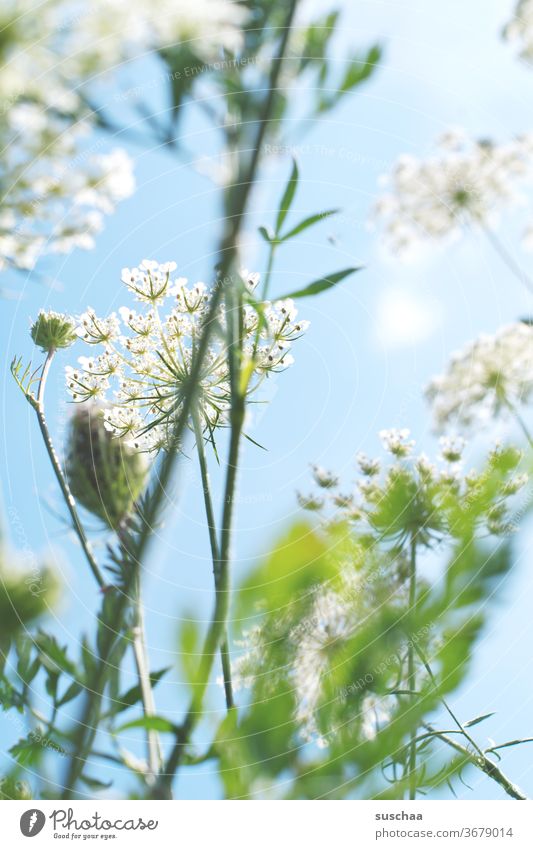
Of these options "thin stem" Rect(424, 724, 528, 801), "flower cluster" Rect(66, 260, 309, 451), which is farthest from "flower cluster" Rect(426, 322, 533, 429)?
"thin stem" Rect(424, 724, 528, 801)

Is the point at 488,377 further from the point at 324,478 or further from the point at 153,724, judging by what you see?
the point at 153,724

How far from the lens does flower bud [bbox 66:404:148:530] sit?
472 millimetres

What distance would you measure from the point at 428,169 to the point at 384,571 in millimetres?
671

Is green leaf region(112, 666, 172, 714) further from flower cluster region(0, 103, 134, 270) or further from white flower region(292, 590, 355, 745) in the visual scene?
flower cluster region(0, 103, 134, 270)

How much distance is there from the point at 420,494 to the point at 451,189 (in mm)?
629

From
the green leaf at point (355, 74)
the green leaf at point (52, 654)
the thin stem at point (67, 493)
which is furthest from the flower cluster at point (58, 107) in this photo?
the green leaf at point (52, 654)

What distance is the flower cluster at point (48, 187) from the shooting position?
716 millimetres

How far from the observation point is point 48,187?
746 mm

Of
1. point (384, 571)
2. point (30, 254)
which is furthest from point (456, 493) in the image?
point (30, 254)

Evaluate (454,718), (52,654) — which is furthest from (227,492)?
(454,718)

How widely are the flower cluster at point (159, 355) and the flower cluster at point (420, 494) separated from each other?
5.6 inches

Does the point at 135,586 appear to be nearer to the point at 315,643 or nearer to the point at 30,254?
the point at 315,643

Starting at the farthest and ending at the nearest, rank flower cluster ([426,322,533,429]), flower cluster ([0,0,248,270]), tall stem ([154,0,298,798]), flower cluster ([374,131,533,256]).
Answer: flower cluster ([374,131,533,256]), flower cluster ([426,322,533,429]), flower cluster ([0,0,248,270]), tall stem ([154,0,298,798])
